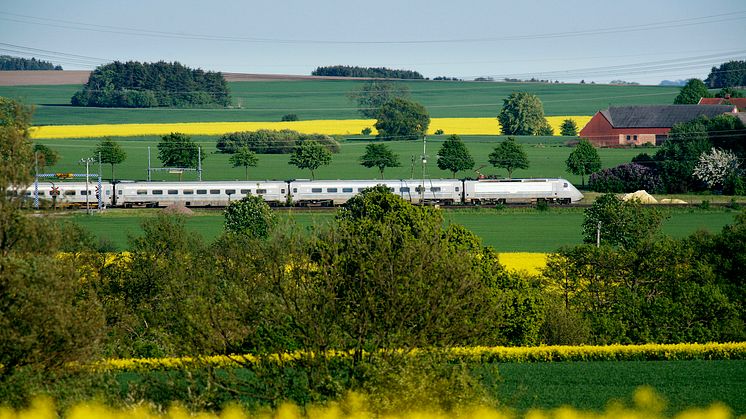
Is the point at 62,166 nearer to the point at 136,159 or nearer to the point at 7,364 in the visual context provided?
the point at 136,159

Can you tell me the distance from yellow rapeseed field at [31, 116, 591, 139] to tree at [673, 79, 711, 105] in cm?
1436

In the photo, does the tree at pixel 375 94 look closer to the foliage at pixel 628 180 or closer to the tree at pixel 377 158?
the tree at pixel 377 158

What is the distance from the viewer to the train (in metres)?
75.1

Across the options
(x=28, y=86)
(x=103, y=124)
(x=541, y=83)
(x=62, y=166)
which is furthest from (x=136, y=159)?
(x=541, y=83)

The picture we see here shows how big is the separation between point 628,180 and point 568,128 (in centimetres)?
5735

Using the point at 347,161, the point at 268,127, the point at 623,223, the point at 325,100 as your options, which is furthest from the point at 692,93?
the point at 623,223

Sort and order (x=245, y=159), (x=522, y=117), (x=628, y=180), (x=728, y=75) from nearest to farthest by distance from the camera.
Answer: (x=628, y=180), (x=245, y=159), (x=522, y=117), (x=728, y=75)

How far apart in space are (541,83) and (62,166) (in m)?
120

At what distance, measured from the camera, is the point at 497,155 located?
315ft

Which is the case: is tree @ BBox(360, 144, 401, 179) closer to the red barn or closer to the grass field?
the red barn

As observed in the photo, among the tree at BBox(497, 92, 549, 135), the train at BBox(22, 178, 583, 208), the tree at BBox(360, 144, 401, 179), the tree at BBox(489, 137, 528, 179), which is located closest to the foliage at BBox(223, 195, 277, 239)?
the train at BBox(22, 178, 583, 208)

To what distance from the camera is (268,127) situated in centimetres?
13962

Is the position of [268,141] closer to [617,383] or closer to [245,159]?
[245,159]

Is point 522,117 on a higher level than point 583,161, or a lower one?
higher
